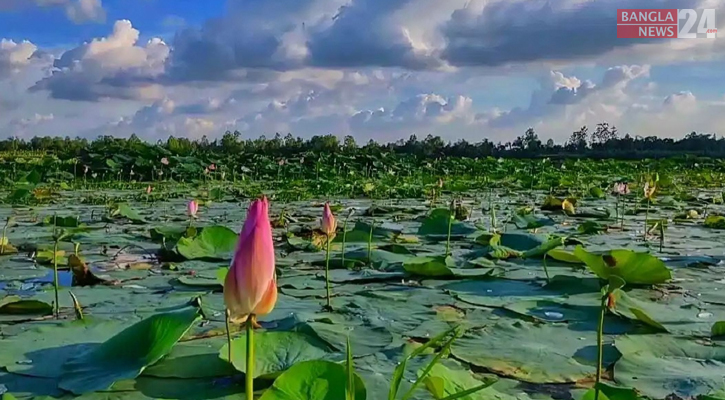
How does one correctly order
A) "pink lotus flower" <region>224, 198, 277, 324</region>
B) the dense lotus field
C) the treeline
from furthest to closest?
the treeline
the dense lotus field
"pink lotus flower" <region>224, 198, 277, 324</region>

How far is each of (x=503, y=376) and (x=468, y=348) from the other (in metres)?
0.20

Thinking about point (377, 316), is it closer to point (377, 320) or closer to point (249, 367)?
point (377, 320)

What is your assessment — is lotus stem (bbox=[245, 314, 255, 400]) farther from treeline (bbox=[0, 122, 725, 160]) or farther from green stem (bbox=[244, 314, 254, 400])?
treeline (bbox=[0, 122, 725, 160])

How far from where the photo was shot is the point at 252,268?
65cm

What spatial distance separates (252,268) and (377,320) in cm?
142

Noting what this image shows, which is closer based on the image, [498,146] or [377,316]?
[377,316]

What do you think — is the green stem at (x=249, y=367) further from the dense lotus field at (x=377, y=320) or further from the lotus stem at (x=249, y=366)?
the dense lotus field at (x=377, y=320)

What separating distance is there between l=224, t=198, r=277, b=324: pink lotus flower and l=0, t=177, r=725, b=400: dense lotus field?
17 cm

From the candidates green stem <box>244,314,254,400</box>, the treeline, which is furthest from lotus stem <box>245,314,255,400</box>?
the treeline

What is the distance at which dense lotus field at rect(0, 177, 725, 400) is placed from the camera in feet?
4.69

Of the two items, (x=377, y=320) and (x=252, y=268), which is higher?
(x=252, y=268)

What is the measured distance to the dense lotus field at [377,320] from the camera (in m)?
1.43

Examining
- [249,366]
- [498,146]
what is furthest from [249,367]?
[498,146]

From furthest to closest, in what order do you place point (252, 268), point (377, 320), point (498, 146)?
point (498, 146), point (377, 320), point (252, 268)
